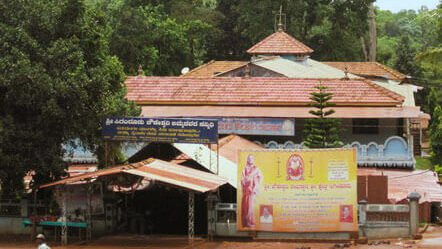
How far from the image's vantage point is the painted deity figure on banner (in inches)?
995

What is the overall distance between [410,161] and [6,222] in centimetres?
1578

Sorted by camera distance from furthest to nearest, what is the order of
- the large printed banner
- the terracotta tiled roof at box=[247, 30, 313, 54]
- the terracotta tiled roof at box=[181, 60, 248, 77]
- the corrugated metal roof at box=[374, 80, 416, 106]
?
the terracotta tiled roof at box=[181, 60, 248, 77] < the terracotta tiled roof at box=[247, 30, 313, 54] < the corrugated metal roof at box=[374, 80, 416, 106] < the large printed banner

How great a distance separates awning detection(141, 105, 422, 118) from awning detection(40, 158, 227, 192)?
9769 millimetres

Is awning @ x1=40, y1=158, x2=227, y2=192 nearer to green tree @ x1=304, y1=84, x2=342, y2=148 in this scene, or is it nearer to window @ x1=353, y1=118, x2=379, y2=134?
green tree @ x1=304, y1=84, x2=342, y2=148

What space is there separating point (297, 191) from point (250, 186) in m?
1.29

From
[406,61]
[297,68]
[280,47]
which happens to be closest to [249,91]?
[297,68]

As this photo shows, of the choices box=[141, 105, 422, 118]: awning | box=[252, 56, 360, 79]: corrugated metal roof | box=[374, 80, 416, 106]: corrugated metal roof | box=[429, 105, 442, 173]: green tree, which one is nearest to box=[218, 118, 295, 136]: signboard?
box=[141, 105, 422, 118]: awning

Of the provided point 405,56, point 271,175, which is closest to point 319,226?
point 271,175

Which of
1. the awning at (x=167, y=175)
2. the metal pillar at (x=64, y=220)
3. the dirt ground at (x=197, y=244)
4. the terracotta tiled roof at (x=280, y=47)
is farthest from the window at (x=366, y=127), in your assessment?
→ the metal pillar at (x=64, y=220)

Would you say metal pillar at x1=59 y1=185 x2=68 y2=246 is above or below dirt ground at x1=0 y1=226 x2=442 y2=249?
above

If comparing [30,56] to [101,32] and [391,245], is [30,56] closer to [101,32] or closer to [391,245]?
[101,32]

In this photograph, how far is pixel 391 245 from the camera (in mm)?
24281

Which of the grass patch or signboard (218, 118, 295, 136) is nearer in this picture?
signboard (218, 118, 295, 136)

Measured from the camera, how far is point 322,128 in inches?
1328
